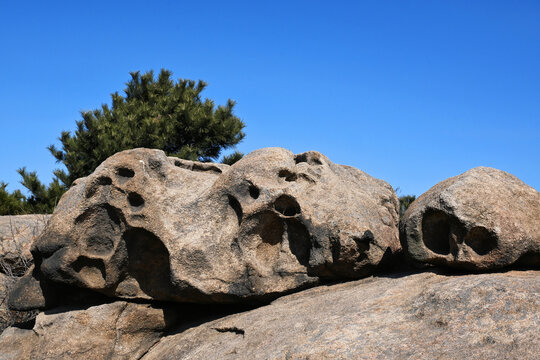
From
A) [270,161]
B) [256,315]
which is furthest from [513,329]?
[270,161]

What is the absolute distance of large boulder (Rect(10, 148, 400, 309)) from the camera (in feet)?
18.6

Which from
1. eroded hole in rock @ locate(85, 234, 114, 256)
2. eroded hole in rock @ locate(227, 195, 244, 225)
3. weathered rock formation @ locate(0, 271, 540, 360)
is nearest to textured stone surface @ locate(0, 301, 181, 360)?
weathered rock formation @ locate(0, 271, 540, 360)

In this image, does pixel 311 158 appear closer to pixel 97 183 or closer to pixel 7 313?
pixel 97 183

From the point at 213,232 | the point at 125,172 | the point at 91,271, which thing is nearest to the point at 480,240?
the point at 213,232

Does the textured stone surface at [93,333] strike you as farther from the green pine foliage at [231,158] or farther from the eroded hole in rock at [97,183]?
the green pine foliage at [231,158]

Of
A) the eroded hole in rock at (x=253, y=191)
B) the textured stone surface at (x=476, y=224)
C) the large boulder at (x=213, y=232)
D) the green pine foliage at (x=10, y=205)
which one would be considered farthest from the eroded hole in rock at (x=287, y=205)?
the green pine foliage at (x=10, y=205)

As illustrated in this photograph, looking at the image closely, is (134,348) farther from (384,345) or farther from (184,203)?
(384,345)

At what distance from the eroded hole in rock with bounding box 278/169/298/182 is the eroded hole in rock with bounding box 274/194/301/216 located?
27cm

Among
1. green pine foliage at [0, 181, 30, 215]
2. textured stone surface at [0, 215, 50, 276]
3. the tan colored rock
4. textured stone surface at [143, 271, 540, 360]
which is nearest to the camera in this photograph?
textured stone surface at [143, 271, 540, 360]

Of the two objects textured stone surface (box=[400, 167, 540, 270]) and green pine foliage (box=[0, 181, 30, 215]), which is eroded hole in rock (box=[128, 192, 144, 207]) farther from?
green pine foliage (box=[0, 181, 30, 215])

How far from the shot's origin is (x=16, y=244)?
855 centimetres

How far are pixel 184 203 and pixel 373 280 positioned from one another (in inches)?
75.7

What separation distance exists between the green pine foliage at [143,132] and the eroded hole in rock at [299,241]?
881 cm

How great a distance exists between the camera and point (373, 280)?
5766 mm
